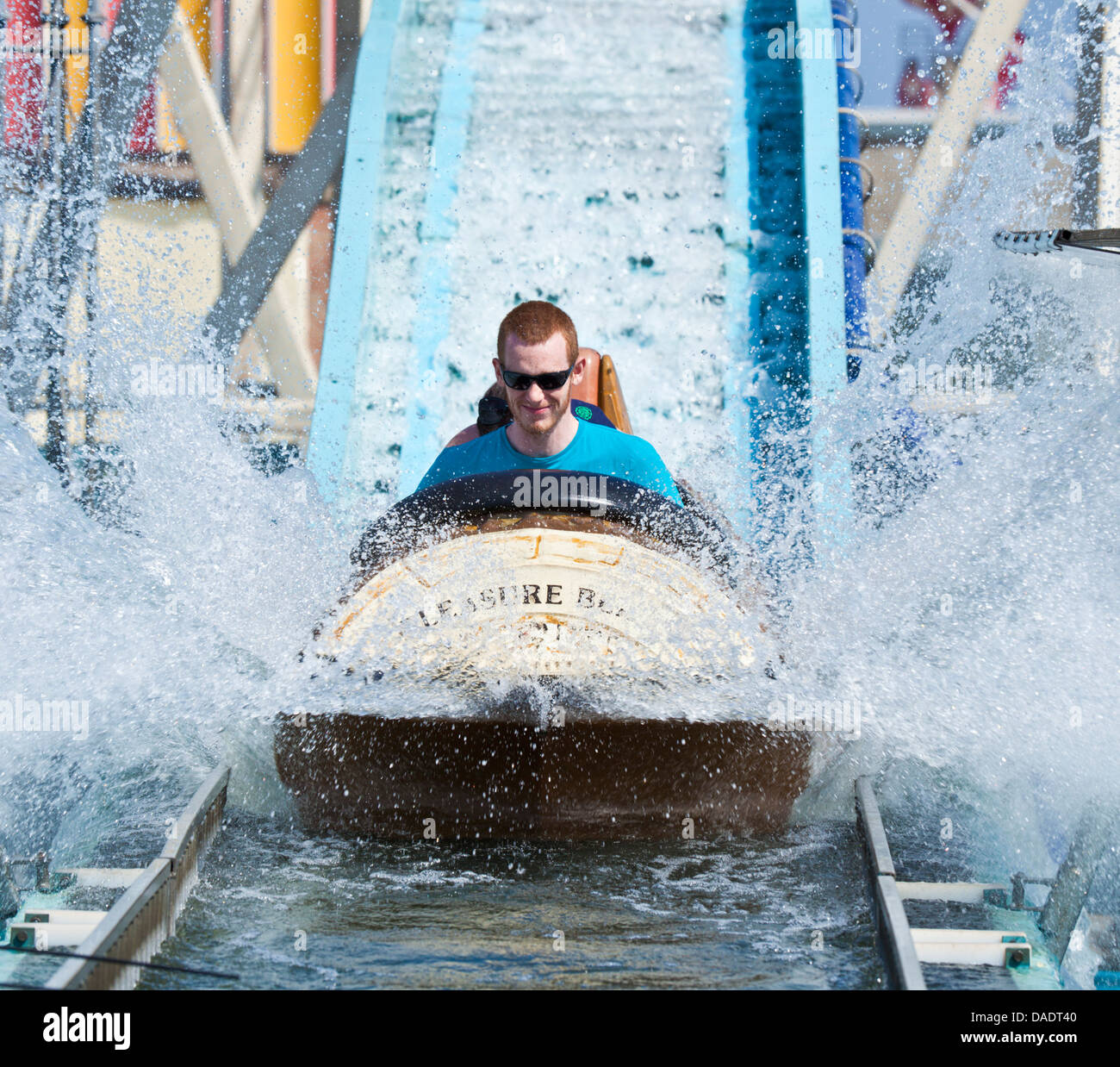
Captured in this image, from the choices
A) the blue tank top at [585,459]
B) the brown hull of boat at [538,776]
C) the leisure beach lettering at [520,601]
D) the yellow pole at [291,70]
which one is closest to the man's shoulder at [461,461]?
the blue tank top at [585,459]

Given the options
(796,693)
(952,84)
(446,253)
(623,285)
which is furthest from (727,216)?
(796,693)

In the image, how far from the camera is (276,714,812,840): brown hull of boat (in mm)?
2527

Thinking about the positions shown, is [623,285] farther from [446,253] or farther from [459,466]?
[459,466]

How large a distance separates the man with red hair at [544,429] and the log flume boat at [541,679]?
209 mm

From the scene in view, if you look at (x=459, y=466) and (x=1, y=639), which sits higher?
(x=459, y=466)

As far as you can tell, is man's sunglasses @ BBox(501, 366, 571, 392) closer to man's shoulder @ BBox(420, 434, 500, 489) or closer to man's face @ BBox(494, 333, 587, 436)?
man's face @ BBox(494, 333, 587, 436)

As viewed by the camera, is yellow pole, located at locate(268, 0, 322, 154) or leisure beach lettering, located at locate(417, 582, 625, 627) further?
yellow pole, located at locate(268, 0, 322, 154)

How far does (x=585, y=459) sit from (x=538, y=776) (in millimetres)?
864

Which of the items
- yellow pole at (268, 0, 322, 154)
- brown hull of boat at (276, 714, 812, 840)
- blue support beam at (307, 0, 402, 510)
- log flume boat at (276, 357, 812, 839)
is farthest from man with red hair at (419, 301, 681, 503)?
yellow pole at (268, 0, 322, 154)

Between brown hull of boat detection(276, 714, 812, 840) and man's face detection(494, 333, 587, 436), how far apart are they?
830 mm

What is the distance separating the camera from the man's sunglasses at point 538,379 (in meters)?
2.96

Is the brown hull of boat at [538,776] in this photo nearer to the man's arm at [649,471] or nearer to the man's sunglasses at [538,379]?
the man's arm at [649,471]

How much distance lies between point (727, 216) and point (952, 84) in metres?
1.83
